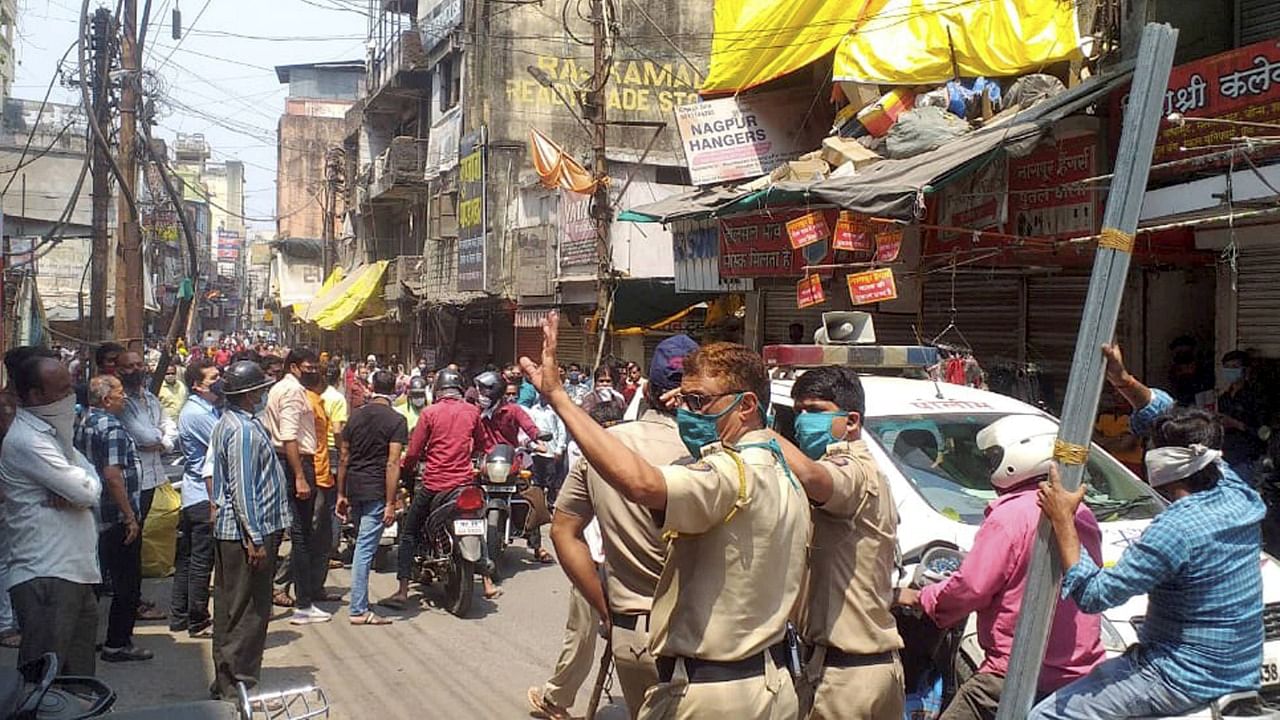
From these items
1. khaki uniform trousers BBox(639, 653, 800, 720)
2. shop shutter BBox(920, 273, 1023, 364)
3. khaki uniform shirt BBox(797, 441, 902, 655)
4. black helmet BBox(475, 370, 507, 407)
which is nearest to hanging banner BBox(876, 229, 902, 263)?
shop shutter BBox(920, 273, 1023, 364)

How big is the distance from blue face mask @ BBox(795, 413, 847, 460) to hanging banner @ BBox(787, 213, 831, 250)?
26.0 feet

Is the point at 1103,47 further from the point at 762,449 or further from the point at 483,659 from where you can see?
the point at 762,449

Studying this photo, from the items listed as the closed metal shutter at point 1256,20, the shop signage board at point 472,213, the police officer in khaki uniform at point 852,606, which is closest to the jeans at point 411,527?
the police officer in khaki uniform at point 852,606

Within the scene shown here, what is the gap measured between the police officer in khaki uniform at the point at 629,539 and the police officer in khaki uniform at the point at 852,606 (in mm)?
531

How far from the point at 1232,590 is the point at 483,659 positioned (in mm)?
4759

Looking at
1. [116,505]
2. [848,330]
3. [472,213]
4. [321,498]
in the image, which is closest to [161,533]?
[321,498]

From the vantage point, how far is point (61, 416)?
5074 mm

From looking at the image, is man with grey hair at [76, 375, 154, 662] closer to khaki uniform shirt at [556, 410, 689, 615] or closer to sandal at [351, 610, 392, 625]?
sandal at [351, 610, 392, 625]

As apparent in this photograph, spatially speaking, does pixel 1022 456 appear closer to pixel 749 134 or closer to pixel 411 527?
pixel 411 527

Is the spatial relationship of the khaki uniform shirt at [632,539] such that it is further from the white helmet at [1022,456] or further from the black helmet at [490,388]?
the black helmet at [490,388]

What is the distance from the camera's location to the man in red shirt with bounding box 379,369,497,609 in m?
8.21

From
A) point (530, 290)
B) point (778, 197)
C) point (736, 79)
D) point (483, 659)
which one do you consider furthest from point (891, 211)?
point (530, 290)

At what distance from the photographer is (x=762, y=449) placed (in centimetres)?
294

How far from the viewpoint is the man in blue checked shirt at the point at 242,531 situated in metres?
5.61
